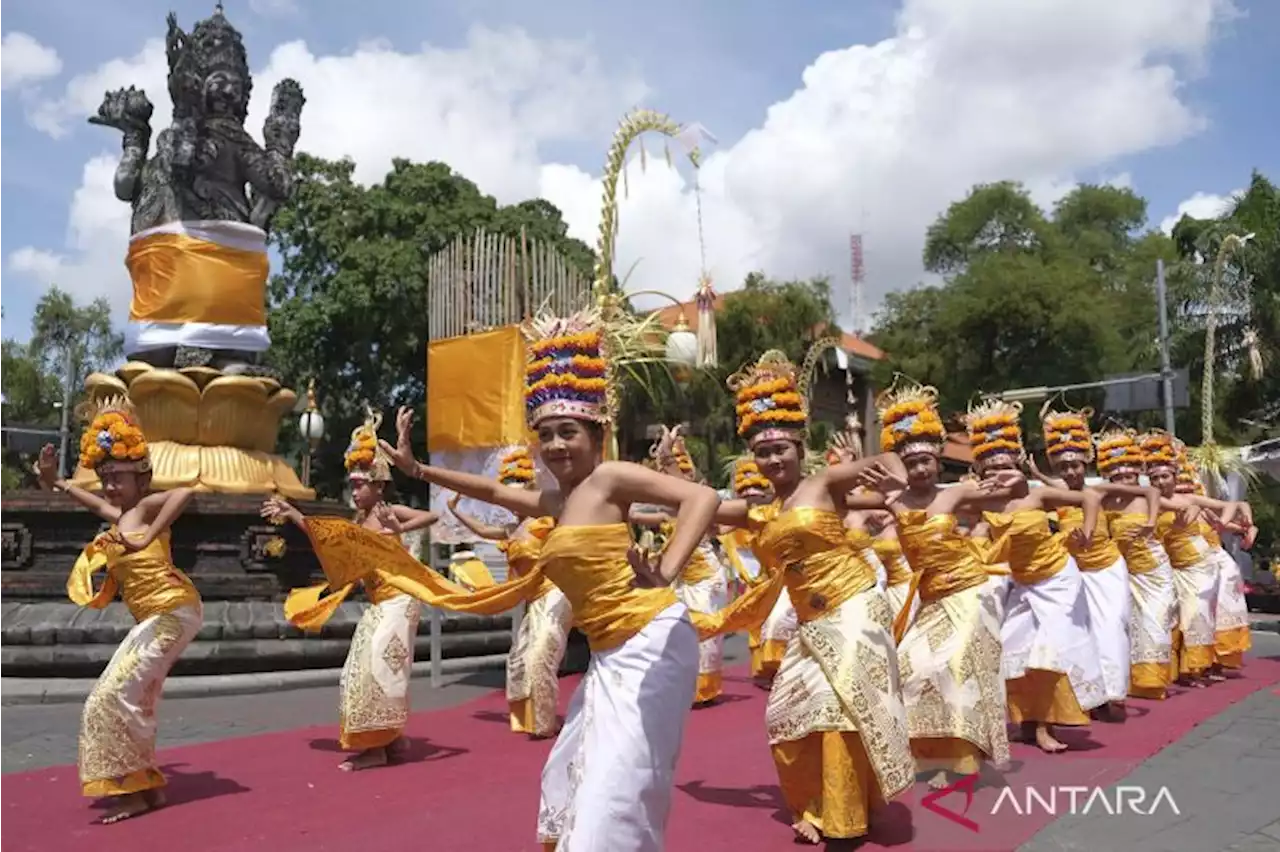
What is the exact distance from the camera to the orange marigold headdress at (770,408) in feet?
16.2

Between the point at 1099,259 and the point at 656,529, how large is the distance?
28.2 meters

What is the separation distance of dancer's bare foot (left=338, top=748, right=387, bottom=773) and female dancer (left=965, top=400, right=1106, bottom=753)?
3.84 meters

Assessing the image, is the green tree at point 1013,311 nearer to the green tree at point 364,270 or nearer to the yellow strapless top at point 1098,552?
the green tree at point 364,270

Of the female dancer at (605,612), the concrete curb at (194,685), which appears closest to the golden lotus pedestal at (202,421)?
the concrete curb at (194,685)

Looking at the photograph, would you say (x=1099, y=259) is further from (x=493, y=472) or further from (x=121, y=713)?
(x=121, y=713)

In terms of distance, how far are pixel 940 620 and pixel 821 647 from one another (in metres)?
1.29

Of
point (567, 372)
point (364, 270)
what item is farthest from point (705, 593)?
point (364, 270)

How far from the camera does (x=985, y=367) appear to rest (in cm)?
2955

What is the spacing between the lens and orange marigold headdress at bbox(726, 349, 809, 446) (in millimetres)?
4930

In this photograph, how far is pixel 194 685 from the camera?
9.50 m

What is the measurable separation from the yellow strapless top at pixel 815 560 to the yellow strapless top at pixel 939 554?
1017mm

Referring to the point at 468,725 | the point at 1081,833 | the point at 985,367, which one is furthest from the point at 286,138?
the point at 985,367

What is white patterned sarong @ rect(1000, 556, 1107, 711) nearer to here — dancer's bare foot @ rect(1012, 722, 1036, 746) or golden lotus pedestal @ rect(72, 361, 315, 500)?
dancer's bare foot @ rect(1012, 722, 1036, 746)

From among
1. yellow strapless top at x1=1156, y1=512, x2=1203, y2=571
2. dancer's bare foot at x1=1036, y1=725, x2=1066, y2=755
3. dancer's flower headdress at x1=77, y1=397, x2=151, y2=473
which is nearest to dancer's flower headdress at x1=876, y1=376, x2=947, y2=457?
dancer's bare foot at x1=1036, y1=725, x2=1066, y2=755
